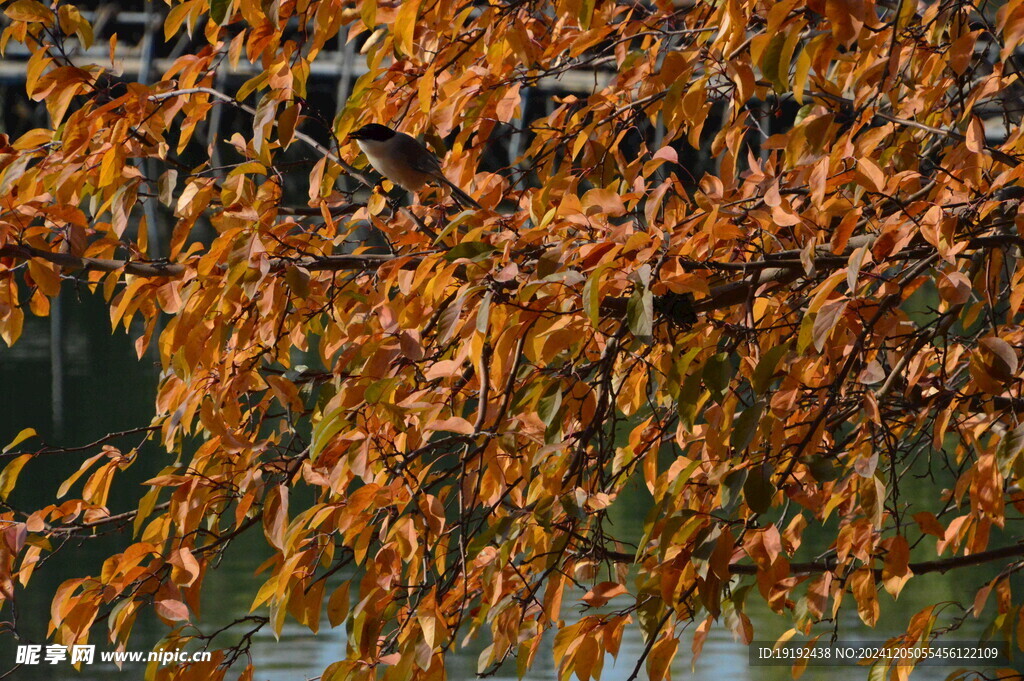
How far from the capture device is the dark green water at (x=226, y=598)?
7000 mm

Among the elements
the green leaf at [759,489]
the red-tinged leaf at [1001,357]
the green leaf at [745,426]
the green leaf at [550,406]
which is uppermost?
the red-tinged leaf at [1001,357]

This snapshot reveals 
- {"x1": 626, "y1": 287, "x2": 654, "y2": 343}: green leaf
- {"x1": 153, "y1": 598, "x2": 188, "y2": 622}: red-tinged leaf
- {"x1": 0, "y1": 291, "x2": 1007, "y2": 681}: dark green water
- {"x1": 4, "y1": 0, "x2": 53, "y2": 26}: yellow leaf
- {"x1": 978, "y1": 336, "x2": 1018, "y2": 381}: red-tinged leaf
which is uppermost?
→ {"x1": 4, "y1": 0, "x2": 53, "y2": 26}: yellow leaf

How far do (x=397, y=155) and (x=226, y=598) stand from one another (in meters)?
5.47

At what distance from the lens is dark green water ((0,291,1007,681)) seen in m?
7.00

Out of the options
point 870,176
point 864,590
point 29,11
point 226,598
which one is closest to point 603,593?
point 864,590

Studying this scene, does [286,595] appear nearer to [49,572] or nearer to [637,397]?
[637,397]

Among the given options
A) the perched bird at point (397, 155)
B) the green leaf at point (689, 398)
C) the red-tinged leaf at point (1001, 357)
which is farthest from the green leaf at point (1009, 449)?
the perched bird at point (397, 155)

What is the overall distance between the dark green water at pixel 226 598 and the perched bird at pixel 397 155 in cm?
179

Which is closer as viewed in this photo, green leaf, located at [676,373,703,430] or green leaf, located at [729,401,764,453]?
green leaf, located at [729,401,764,453]

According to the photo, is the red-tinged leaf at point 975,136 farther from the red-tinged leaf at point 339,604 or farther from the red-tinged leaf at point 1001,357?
the red-tinged leaf at point 339,604

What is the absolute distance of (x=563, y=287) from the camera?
195 cm

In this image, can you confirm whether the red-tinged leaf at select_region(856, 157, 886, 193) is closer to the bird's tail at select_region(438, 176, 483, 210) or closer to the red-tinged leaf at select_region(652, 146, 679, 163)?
the red-tinged leaf at select_region(652, 146, 679, 163)

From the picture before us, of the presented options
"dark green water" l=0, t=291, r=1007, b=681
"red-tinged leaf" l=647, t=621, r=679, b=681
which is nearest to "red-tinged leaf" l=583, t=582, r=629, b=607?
"red-tinged leaf" l=647, t=621, r=679, b=681

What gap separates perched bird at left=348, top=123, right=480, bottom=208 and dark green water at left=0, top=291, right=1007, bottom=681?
1790 millimetres
